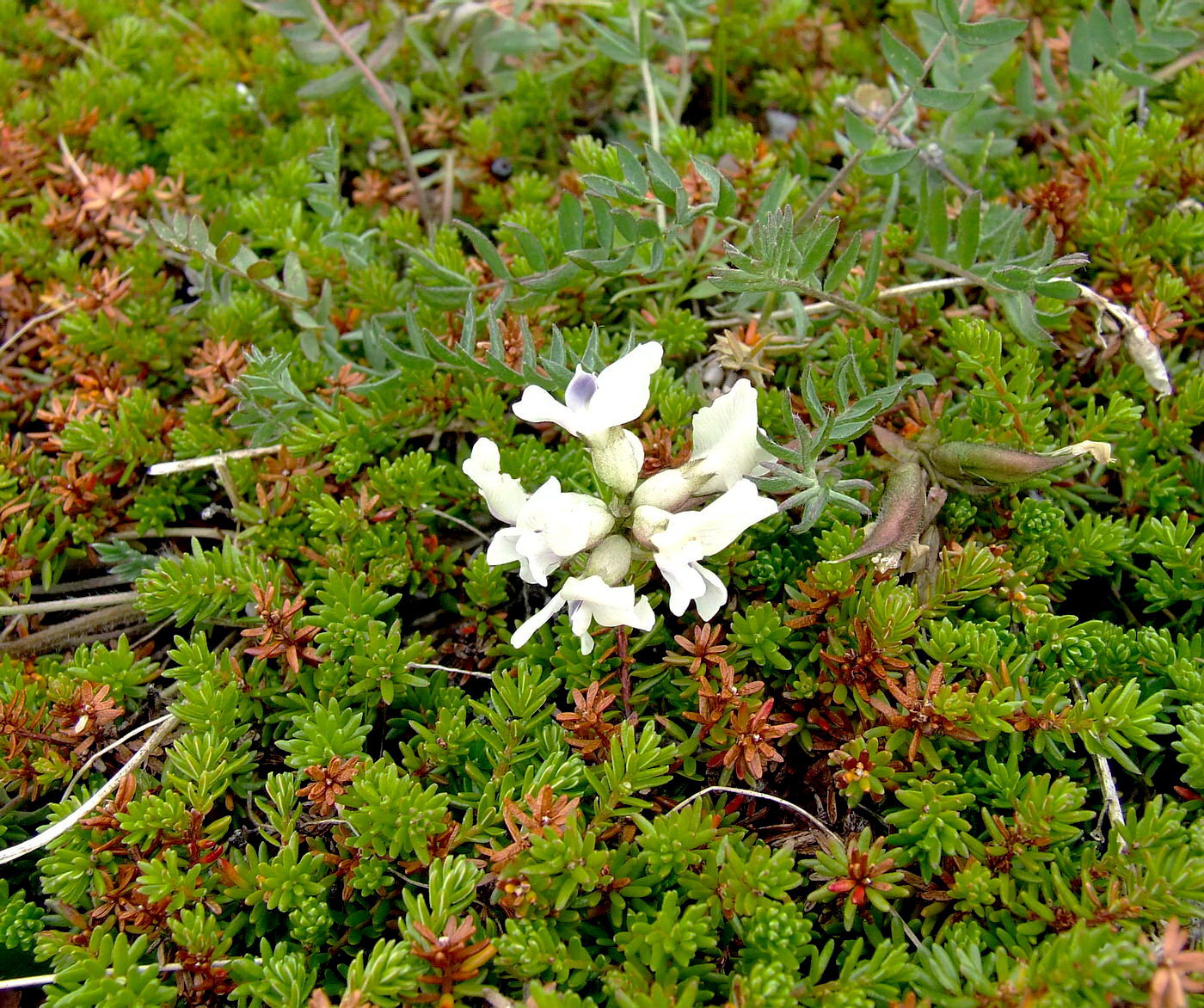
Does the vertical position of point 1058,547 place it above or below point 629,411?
below

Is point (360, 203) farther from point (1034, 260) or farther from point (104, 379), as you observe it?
point (1034, 260)

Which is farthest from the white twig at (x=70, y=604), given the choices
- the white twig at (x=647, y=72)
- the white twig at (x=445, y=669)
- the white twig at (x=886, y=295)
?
the white twig at (x=647, y=72)

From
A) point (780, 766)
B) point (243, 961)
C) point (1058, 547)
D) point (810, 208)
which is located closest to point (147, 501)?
point (243, 961)

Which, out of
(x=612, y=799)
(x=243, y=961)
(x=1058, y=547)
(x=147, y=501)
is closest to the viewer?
(x=243, y=961)

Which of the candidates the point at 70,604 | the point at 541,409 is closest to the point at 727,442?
the point at 541,409

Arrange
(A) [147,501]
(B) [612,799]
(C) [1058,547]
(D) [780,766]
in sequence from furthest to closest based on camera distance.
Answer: (A) [147,501] → (C) [1058,547] → (D) [780,766] → (B) [612,799]

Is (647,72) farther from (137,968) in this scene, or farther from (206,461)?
(137,968)

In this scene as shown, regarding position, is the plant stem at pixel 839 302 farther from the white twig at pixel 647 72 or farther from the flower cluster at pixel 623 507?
the white twig at pixel 647 72
